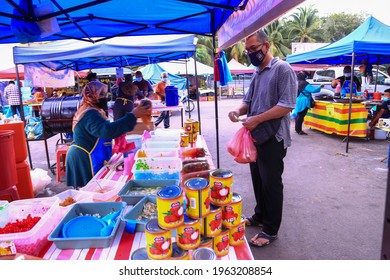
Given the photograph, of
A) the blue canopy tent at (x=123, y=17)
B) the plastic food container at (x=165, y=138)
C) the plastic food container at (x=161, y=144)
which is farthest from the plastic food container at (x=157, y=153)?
the blue canopy tent at (x=123, y=17)

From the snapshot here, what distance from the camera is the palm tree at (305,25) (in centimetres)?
3562

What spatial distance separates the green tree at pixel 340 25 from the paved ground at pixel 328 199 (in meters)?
36.4

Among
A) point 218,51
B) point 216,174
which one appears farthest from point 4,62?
point 216,174

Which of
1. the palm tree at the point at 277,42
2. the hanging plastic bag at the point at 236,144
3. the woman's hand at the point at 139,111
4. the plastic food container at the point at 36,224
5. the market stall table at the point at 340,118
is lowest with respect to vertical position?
the market stall table at the point at 340,118

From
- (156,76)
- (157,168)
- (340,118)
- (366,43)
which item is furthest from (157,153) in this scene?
(156,76)

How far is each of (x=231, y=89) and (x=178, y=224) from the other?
2494 centimetres

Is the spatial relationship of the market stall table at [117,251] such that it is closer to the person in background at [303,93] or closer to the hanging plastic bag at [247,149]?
the hanging plastic bag at [247,149]

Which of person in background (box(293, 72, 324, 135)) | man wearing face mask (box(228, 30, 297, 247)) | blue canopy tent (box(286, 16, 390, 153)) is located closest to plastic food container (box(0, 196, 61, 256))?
man wearing face mask (box(228, 30, 297, 247))

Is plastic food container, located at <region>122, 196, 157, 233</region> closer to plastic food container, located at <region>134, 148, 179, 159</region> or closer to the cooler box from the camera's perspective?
plastic food container, located at <region>134, 148, 179, 159</region>

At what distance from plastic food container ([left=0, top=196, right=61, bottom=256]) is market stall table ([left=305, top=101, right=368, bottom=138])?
7598mm

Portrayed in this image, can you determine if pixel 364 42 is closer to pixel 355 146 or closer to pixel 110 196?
pixel 355 146

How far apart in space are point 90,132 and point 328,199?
11.2 feet
